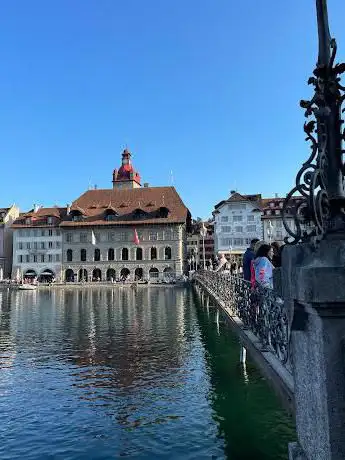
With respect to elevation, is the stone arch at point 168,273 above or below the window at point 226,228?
below

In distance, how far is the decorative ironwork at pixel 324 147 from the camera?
355cm

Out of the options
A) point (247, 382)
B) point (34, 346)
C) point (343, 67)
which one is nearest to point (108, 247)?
point (34, 346)

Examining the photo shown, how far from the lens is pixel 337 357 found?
2.95 metres

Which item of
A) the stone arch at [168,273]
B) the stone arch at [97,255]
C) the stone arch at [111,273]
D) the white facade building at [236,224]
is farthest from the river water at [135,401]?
the white facade building at [236,224]

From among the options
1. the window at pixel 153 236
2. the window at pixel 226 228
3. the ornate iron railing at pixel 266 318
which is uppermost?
the window at pixel 226 228

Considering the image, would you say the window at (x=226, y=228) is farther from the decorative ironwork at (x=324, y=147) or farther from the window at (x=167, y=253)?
the decorative ironwork at (x=324, y=147)

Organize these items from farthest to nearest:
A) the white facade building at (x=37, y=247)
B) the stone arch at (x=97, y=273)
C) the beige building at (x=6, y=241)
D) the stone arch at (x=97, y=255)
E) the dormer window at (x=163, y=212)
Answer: the beige building at (x=6, y=241) → the white facade building at (x=37, y=247) → the stone arch at (x=97, y=273) → the stone arch at (x=97, y=255) → the dormer window at (x=163, y=212)

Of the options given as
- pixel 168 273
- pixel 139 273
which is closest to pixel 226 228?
pixel 168 273

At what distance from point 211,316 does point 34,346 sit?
1394 cm

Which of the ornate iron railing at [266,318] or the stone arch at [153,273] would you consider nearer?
the ornate iron railing at [266,318]

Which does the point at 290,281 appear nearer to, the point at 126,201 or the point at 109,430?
the point at 109,430

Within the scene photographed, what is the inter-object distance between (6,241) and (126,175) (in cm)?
2886

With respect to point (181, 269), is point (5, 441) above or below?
below

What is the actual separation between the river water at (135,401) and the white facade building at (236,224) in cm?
6373
